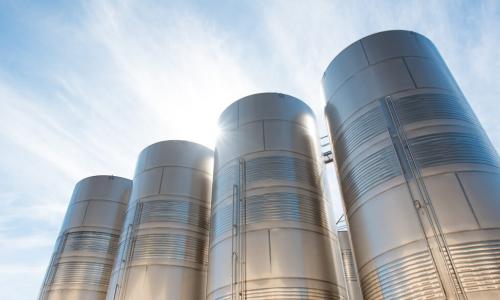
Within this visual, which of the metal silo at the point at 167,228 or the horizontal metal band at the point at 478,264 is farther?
the metal silo at the point at 167,228

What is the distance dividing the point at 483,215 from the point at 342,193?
14.1 feet

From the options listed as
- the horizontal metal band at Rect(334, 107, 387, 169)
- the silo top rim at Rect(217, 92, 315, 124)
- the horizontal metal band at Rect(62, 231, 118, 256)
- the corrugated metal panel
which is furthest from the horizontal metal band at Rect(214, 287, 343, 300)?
the horizontal metal band at Rect(62, 231, 118, 256)

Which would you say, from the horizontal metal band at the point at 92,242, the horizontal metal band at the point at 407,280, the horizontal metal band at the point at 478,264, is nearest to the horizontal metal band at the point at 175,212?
the horizontal metal band at the point at 92,242

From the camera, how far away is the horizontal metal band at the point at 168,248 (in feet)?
48.4

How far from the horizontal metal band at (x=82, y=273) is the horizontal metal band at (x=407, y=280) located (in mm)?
13552

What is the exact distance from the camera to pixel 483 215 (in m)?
8.34

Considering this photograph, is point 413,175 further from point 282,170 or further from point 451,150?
point 282,170

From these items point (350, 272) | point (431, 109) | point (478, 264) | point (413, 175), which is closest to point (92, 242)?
point (350, 272)

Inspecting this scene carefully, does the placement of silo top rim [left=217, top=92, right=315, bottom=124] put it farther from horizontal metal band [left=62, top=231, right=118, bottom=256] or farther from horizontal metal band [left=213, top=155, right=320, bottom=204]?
horizontal metal band [left=62, top=231, right=118, bottom=256]

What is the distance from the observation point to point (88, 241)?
1864 centimetres

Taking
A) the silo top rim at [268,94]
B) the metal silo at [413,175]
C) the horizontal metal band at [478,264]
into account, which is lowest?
the horizontal metal band at [478,264]

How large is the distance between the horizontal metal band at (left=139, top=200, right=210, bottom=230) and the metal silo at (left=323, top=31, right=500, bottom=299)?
6.84m

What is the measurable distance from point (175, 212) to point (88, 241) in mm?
6088

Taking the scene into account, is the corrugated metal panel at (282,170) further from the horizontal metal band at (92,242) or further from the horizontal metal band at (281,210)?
the horizontal metal band at (92,242)
